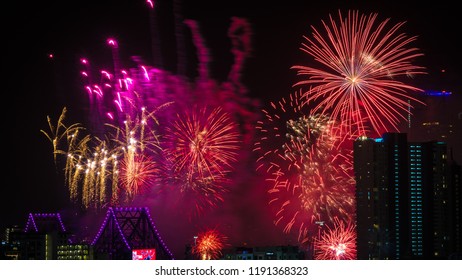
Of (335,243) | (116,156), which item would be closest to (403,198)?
(335,243)

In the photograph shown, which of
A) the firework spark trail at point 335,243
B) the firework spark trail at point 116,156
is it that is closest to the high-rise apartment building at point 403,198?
the firework spark trail at point 335,243

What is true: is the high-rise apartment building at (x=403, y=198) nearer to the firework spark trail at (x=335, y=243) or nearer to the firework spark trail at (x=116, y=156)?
the firework spark trail at (x=335, y=243)

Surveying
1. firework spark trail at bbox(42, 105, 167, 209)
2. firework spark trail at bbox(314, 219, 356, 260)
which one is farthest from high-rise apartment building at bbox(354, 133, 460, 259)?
firework spark trail at bbox(42, 105, 167, 209)

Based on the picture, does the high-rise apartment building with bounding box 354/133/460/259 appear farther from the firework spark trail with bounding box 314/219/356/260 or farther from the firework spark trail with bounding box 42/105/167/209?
the firework spark trail with bounding box 42/105/167/209

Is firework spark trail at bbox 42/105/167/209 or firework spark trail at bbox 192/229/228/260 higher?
firework spark trail at bbox 42/105/167/209

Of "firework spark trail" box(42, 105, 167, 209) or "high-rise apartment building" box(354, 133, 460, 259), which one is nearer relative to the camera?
"firework spark trail" box(42, 105, 167, 209)

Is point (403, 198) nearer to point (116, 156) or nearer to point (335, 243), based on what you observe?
point (335, 243)
